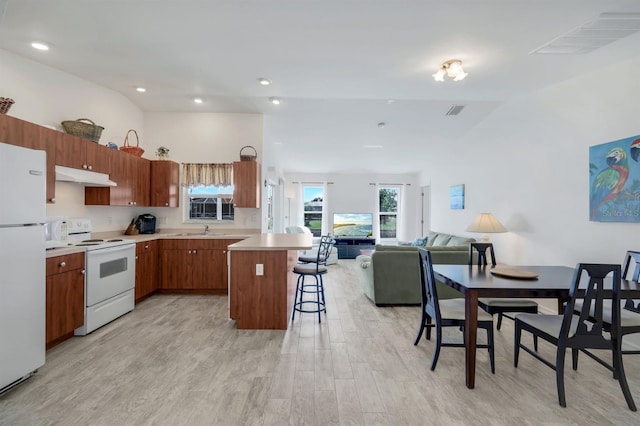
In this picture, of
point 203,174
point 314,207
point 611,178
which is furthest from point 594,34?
point 314,207

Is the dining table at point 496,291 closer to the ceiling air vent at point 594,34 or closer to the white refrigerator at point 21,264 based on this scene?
the ceiling air vent at point 594,34

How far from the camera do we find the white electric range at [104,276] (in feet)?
10.0

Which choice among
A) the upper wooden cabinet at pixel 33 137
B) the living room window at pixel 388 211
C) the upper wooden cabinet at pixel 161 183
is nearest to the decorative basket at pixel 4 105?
the upper wooden cabinet at pixel 33 137

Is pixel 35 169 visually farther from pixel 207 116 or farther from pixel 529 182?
pixel 529 182

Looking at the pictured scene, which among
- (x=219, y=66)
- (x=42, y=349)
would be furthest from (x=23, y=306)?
(x=219, y=66)

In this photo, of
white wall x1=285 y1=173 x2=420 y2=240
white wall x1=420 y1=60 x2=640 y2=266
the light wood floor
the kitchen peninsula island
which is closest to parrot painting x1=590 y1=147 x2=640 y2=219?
white wall x1=420 y1=60 x2=640 y2=266

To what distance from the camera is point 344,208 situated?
9344 mm

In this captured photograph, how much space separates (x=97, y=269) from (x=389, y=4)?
3740 mm

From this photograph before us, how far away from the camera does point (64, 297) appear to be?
279 centimetres

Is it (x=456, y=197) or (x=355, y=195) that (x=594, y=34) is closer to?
(x=456, y=197)

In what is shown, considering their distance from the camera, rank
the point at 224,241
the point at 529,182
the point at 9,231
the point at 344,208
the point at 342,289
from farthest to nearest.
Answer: the point at 344,208 < the point at 342,289 < the point at 224,241 < the point at 529,182 < the point at 9,231

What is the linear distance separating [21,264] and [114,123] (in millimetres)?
2848

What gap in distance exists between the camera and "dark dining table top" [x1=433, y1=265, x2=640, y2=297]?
2170 mm

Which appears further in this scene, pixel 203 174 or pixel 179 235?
pixel 203 174
